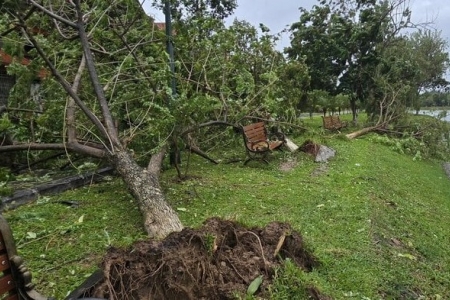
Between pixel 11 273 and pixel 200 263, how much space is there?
1.28 metres

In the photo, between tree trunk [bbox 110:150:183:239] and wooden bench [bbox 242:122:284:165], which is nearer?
tree trunk [bbox 110:150:183:239]

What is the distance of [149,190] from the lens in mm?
4492

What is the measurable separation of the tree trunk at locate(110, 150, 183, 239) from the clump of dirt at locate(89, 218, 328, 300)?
80 centimetres

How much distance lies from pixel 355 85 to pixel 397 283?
17094mm

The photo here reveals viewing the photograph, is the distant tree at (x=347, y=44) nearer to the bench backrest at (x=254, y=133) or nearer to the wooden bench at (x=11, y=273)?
the bench backrest at (x=254, y=133)

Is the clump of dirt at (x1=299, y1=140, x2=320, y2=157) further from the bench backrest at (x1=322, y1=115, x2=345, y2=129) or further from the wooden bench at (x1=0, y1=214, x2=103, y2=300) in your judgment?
the wooden bench at (x1=0, y1=214, x2=103, y2=300)

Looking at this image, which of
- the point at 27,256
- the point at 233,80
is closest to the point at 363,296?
the point at 27,256

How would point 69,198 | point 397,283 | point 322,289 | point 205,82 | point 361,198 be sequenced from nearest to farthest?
point 322,289
point 397,283
point 69,198
point 361,198
point 205,82

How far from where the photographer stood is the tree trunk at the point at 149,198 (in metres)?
3.99

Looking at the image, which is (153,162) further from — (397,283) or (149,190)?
(397,283)

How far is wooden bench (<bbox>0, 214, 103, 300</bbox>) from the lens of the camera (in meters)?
1.88

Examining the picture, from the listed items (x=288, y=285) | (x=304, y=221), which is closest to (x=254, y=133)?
(x=304, y=221)

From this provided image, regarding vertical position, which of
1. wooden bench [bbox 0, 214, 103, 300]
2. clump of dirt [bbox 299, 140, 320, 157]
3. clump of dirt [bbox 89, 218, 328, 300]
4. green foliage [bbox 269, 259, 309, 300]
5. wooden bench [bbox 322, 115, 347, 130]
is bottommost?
wooden bench [bbox 322, 115, 347, 130]

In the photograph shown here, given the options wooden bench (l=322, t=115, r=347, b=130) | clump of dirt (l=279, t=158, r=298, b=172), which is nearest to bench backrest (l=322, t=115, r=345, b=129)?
wooden bench (l=322, t=115, r=347, b=130)
